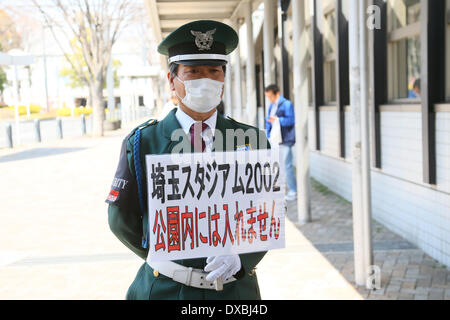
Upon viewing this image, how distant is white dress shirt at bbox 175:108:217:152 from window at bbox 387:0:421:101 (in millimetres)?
5461

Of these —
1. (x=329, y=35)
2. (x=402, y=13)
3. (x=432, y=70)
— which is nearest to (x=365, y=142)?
(x=432, y=70)

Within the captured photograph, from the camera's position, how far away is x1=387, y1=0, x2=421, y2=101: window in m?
7.17

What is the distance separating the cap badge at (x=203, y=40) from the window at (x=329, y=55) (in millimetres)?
8887

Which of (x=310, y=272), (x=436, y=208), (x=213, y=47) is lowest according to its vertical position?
(x=310, y=272)

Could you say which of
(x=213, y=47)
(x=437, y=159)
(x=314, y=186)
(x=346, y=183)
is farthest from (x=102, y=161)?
(x=213, y=47)

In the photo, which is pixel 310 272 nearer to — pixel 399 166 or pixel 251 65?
pixel 399 166

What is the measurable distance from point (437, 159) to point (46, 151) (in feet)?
57.2

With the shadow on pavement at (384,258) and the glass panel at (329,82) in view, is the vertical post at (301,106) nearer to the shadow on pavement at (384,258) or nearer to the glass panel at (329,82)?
the shadow on pavement at (384,258)

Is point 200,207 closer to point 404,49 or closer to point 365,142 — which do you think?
point 365,142

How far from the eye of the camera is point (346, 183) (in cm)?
991

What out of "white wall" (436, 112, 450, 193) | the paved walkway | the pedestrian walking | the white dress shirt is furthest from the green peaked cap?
the pedestrian walking

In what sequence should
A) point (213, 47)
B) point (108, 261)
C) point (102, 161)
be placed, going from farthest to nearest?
point (102, 161), point (108, 261), point (213, 47)

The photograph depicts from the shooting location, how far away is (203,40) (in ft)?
6.88

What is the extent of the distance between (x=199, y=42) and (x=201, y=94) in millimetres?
184
